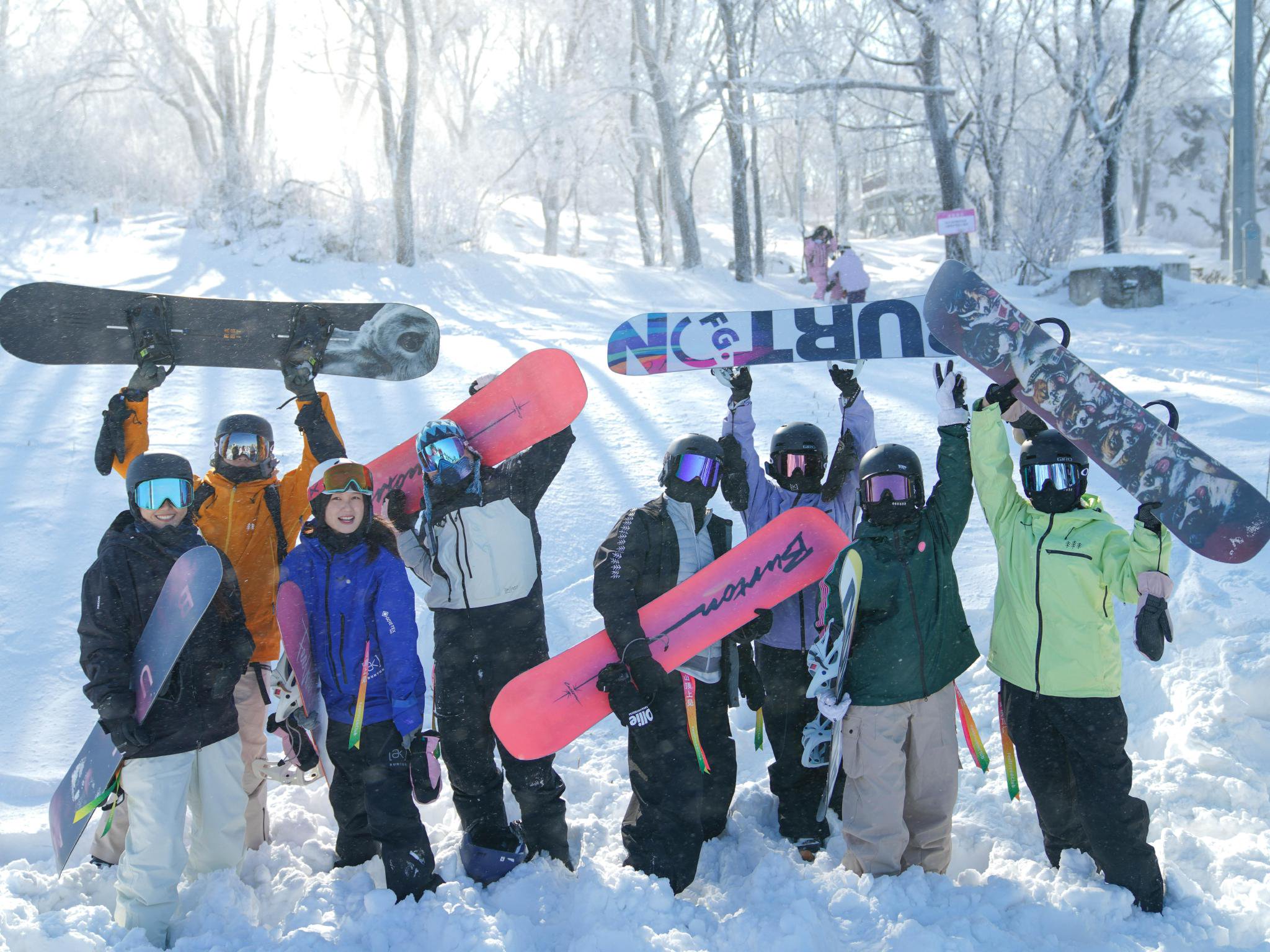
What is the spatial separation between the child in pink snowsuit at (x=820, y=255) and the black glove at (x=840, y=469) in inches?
321

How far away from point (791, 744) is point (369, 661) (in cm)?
161

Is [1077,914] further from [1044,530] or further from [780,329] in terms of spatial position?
[780,329]

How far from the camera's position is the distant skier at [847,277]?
10039 mm

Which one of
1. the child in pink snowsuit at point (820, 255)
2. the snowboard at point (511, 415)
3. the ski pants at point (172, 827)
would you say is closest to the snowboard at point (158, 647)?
the ski pants at point (172, 827)

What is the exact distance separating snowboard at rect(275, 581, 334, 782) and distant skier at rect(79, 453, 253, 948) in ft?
0.47

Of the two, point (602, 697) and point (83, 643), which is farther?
point (602, 697)

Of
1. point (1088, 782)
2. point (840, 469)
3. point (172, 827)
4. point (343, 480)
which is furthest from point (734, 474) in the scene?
point (172, 827)

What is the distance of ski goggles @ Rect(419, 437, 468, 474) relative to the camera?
3326 mm

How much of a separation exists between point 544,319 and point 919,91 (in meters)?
7.20

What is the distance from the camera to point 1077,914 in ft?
9.04

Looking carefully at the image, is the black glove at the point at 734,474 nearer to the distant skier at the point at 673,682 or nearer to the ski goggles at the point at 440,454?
the distant skier at the point at 673,682

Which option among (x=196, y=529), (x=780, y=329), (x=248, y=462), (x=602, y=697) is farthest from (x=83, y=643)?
(x=780, y=329)

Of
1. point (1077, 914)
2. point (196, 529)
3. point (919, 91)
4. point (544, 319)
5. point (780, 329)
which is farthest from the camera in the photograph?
point (919, 91)

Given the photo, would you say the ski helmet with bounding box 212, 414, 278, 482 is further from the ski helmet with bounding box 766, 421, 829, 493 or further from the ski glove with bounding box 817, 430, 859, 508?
the ski glove with bounding box 817, 430, 859, 508
